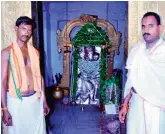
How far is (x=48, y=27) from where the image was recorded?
6.48 m

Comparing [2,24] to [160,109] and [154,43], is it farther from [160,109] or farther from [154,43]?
[160,109]

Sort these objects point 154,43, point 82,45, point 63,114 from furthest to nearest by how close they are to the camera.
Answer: point 82,45 < point 63,114 < point 154,43

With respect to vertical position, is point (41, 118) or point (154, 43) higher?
point (154, 43)

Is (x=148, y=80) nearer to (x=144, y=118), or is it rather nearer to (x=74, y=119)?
(x=144, y=118)

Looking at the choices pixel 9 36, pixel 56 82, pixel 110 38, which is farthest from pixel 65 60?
pixel 9 36

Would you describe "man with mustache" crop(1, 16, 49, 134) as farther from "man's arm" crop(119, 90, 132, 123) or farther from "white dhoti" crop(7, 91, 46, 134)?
"man's arm" crop(119, 90, 132, 123)

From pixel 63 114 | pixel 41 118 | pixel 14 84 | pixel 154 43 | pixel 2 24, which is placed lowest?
pixel 63 114

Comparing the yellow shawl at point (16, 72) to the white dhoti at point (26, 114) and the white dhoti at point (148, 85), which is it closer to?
the white dhoti at point (26, 114)

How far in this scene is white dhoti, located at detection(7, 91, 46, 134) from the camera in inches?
107

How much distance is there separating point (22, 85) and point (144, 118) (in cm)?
120

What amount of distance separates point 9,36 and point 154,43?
1.62 meters

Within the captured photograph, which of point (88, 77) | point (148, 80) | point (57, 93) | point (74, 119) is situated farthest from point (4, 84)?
point (57, 93)

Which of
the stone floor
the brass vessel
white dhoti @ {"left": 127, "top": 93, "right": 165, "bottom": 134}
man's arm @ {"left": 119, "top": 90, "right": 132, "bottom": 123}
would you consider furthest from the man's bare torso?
the brass vessel

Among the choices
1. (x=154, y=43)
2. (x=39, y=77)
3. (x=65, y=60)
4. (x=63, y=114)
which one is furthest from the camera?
(x=65, y=60)
